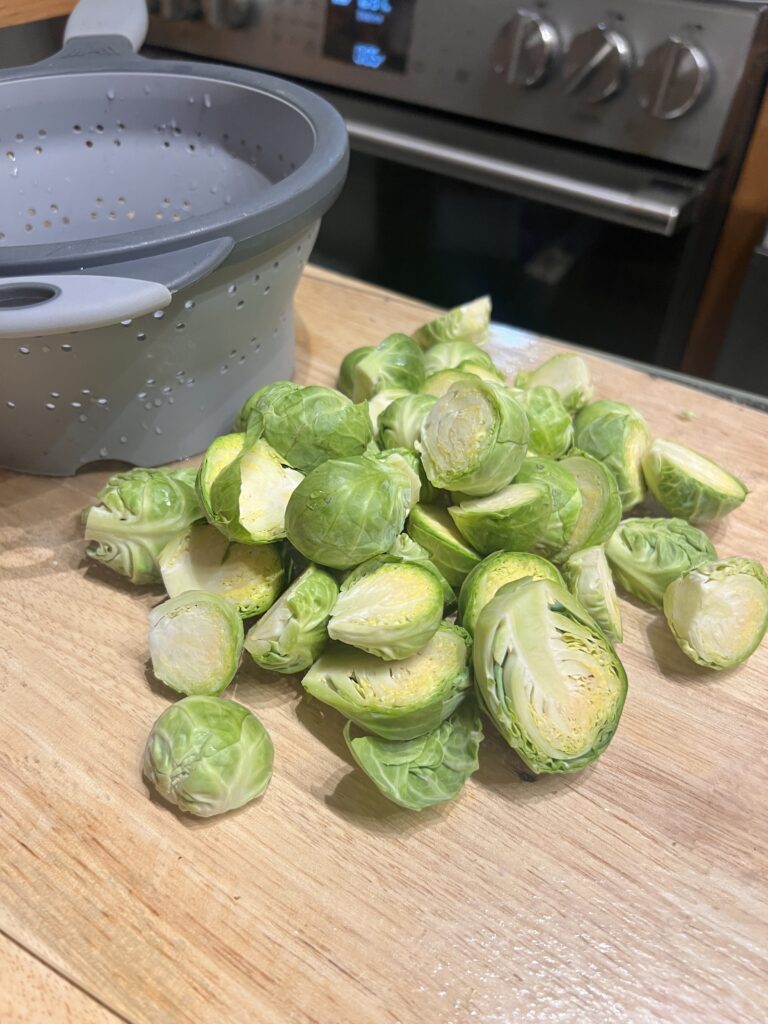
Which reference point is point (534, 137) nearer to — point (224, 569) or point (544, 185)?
point (544, 185)

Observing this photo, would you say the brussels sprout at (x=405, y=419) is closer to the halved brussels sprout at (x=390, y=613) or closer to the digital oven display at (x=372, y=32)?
the halved brussels sprout at (x=390, y=613)

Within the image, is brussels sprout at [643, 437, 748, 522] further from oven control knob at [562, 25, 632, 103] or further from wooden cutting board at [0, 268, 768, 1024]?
oven control knob at [562, 25, 632, 103]

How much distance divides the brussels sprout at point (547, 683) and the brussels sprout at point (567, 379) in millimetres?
518

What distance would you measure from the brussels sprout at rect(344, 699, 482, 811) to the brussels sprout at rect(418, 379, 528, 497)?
29 cm

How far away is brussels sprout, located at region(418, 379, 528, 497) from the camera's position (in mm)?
974

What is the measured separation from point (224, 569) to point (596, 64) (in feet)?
4.12

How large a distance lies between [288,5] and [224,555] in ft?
4.83

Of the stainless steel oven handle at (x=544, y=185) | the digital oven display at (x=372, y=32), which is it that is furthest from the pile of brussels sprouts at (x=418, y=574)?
the digital oven display at (x=372, y=32)

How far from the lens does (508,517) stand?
0.98 metres

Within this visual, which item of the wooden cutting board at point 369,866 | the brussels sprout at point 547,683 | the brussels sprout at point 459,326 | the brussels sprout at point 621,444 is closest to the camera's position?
the wooden cutting board at point 369,866

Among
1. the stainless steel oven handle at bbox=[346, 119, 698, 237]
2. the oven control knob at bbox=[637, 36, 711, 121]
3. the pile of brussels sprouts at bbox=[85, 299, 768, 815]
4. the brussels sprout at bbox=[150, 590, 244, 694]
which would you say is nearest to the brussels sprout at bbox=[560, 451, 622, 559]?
the pile of brussels sprouts at bbox=[85, 299, 768, 815]

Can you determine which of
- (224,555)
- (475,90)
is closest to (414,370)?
(224,555)

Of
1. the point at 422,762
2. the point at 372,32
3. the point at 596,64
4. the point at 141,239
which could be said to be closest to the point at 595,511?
the point at 422,762

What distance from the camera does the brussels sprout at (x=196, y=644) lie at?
922mm
